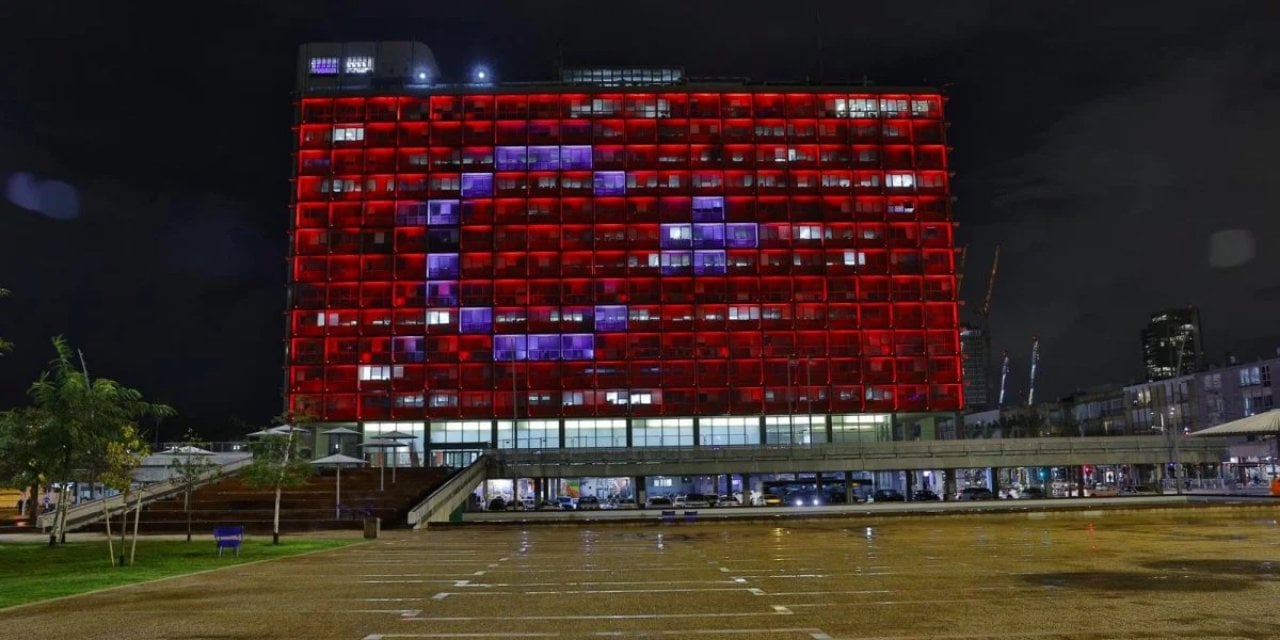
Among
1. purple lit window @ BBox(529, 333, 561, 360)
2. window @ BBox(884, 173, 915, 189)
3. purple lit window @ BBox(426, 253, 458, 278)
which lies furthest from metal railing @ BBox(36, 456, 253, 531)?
window @ BBox(884, 173, 915, 189)

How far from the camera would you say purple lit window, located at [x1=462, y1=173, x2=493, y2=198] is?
117 meters

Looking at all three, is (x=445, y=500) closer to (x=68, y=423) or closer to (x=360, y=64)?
(x=68, y=423)

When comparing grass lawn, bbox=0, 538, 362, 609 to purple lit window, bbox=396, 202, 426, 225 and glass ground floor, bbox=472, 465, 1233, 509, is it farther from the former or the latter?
purple lit window, bbox=396, 202, 426, 225

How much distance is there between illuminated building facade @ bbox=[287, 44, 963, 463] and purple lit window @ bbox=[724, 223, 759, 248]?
0.87 ft

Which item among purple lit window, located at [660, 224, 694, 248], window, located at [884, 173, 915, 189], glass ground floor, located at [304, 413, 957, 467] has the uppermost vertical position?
window, located at [884, 173, 915, 189]

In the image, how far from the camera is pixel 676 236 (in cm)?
11756

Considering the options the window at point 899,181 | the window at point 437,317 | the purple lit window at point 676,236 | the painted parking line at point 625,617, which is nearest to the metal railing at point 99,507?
the painted parking line at point 625,617

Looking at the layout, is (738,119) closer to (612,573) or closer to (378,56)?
(378,56)

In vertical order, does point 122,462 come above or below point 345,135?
below

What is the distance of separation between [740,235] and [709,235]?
146 inches

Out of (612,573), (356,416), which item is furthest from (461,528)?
(356,416)

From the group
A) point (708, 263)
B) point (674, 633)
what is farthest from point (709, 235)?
point (674, 633)

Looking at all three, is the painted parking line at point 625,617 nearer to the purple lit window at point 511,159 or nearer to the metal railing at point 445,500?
the metal railing at point 445,500

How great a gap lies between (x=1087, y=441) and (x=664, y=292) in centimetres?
4766
